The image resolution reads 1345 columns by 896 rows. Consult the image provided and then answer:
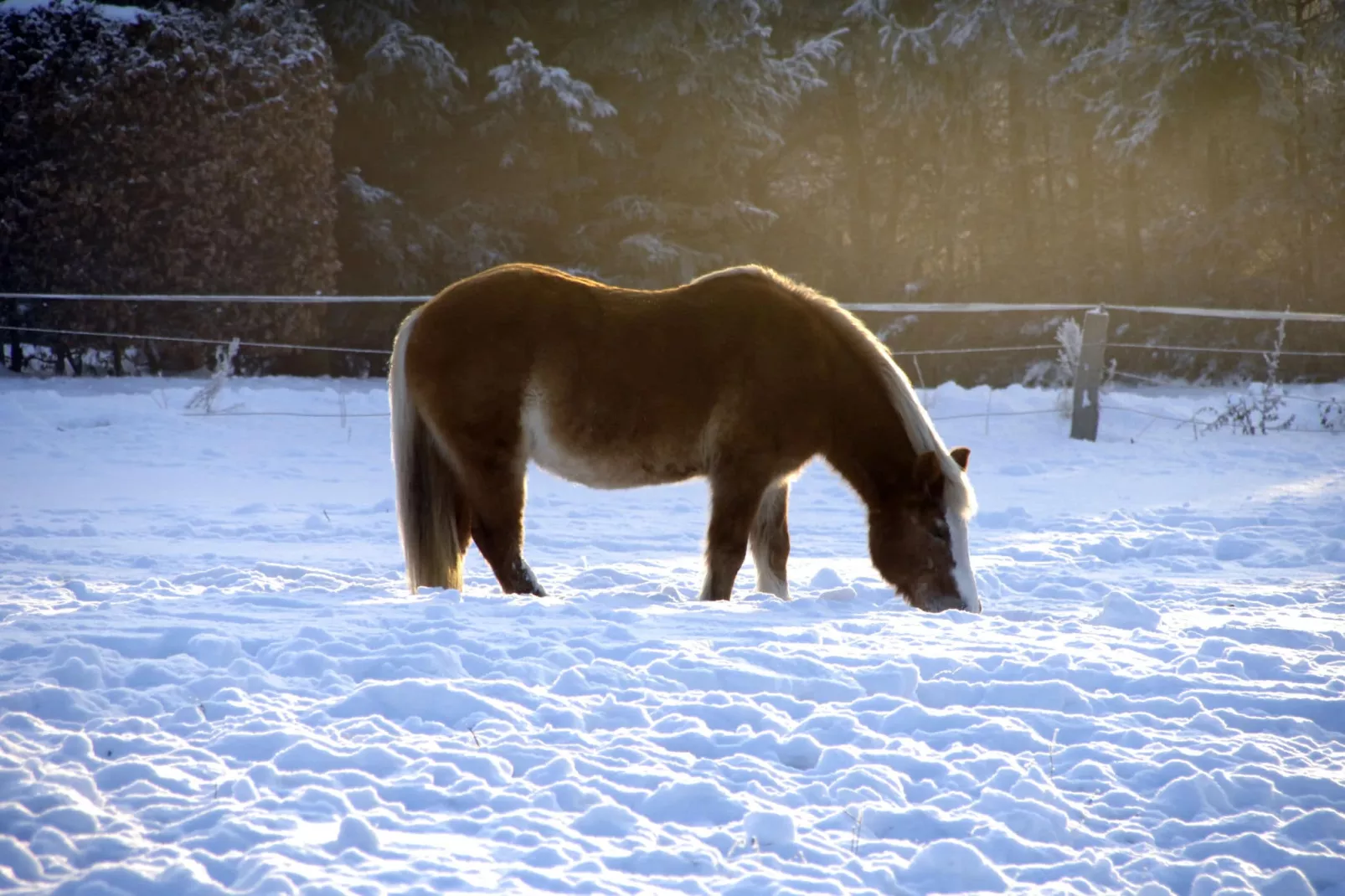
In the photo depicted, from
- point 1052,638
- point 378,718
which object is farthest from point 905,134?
point 378,718

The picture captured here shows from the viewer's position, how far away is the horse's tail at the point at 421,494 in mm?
4445

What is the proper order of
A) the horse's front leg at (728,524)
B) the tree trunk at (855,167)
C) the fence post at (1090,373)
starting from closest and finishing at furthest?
the horse's front leg at (728,524) → the fence post at (1090,373) → the tree trunk at (855,167)

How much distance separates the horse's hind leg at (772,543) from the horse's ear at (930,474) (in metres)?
0.55

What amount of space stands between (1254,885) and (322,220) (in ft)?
41.5

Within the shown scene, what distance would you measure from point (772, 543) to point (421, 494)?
1.40m

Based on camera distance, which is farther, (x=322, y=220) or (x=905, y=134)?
(x=905, y=134)

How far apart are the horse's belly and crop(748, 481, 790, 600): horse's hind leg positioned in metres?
0.37

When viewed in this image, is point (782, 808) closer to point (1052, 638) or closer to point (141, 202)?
point (1052, 638)

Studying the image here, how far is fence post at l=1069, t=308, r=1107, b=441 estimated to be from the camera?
9562 mm

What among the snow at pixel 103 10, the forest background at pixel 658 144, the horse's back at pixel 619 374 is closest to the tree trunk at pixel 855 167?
the forest background at pixel 658 144

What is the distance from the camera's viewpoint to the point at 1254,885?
2270mm

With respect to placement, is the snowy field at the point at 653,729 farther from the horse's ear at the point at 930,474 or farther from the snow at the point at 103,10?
the snow at the point at 103,10

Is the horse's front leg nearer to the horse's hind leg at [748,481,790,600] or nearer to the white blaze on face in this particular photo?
the horse's hind leg at [748,481,790,600]

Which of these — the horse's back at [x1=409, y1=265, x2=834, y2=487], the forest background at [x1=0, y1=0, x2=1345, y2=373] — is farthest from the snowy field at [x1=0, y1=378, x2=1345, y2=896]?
the forest background at [x1=0, y1=0, x2=1345, y2=373]
